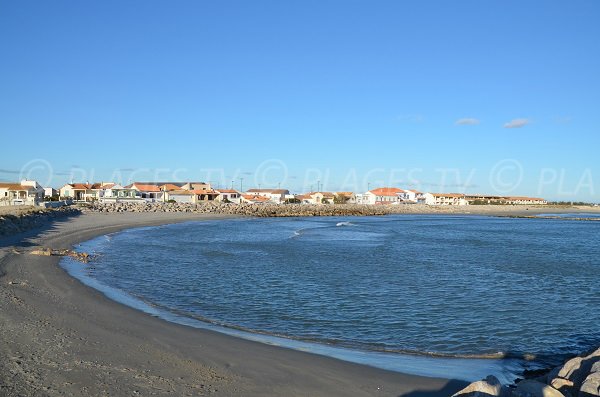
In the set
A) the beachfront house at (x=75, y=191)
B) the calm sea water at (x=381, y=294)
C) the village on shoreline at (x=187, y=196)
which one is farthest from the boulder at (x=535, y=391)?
the beachfront house at (x=75, y=191)

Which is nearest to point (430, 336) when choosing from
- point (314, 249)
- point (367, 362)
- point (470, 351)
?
point (470, 351)

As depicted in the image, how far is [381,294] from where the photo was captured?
49.2 feet

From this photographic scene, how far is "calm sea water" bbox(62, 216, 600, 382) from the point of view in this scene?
33.6ft

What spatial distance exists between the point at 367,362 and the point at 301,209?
270 ft

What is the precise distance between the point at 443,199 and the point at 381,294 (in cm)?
15168

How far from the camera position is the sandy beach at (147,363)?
6.32 metres

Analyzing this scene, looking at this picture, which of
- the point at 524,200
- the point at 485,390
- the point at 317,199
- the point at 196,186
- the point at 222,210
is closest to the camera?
the point at 485,390

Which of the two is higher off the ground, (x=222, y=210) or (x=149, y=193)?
(x=149, y=193)

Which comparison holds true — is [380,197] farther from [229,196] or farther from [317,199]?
[229,196]

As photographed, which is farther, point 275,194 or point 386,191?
point 386,191

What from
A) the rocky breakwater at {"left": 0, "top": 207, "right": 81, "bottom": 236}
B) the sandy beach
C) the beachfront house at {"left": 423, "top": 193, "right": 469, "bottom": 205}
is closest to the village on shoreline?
the beachfront house at {"left": 423, "top": 193, "right": 469, "bottom": 205}

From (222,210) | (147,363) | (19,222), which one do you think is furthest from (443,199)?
(147,363)

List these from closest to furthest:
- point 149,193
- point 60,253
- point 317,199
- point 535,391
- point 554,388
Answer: point 535,391 < point 554,388 < point 60,253 < point 149,193 < point 317,199

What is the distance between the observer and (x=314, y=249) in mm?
28844
